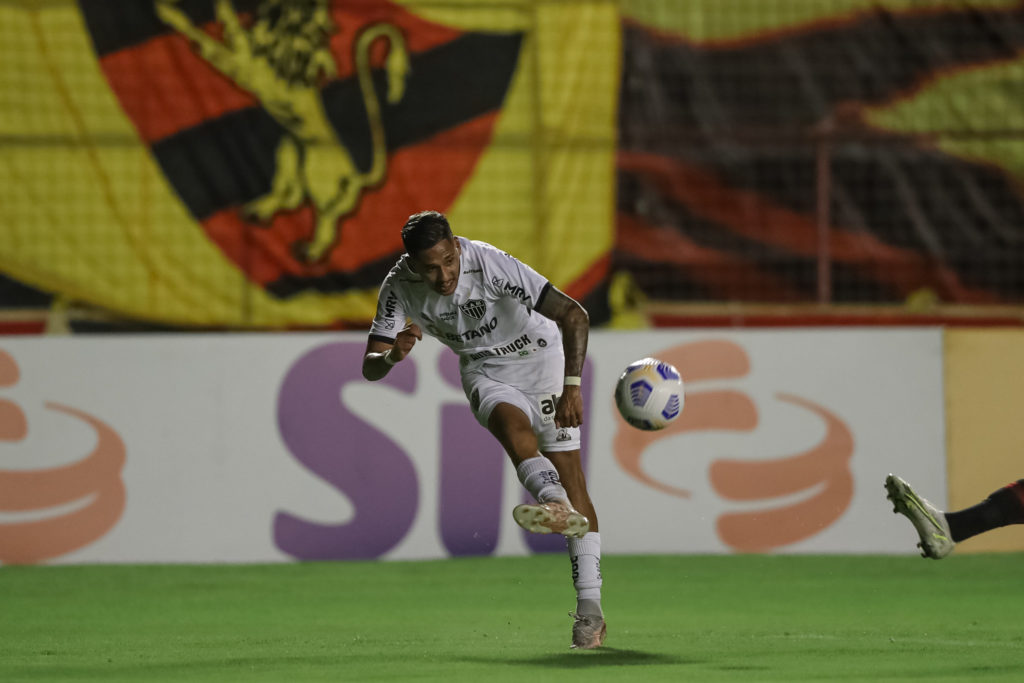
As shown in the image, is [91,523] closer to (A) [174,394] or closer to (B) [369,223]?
(A) [174,394]

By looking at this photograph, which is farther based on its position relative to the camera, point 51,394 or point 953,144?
point 953,144

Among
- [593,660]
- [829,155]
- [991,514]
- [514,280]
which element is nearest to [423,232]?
[514,280]

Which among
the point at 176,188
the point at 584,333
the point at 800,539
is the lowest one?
the point at 800,539

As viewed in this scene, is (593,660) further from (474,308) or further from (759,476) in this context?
(759,476)

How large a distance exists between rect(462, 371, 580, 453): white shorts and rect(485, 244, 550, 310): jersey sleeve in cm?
41

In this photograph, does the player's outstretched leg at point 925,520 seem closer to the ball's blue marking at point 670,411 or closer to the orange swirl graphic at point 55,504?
the ball's blue marking at point 670,411

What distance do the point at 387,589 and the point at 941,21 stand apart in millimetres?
7239

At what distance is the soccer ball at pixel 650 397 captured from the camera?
746 centimetres

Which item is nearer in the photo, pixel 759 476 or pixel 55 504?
pixel 55 504

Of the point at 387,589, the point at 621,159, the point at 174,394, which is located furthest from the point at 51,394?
the point at 621,159

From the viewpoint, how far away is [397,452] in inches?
454

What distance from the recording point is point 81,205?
1330 cm

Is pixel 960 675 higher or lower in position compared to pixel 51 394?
higher

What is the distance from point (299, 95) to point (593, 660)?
312 inches
